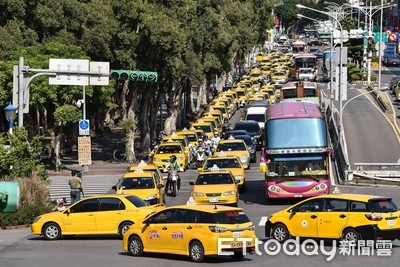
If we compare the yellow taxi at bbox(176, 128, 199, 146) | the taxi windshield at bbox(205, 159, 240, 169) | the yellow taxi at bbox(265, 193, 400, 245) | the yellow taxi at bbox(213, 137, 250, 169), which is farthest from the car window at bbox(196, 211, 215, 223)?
the yellow taxi at bbox(176, 128, 199, 146)

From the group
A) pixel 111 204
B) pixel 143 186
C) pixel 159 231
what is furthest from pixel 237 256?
pixel 143 186

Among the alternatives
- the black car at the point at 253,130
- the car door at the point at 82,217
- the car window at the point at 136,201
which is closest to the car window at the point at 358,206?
the car window at the point at 136,201

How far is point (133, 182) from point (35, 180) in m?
3.53

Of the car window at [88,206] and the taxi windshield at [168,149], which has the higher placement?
the taxi windshield at [168,149]

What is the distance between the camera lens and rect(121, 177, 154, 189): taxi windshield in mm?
35406

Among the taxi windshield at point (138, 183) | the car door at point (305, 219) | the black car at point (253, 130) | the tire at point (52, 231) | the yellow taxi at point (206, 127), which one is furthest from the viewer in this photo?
the yellow taxi at point (206, 127)

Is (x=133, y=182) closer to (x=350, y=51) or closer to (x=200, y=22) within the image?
(x=200, y=22)

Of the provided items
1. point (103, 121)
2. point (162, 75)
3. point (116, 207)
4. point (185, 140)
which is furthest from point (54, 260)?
point (103, 121)

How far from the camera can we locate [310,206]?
2594 centimetres

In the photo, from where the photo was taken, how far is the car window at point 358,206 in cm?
2466

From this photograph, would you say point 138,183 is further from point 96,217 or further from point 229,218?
point 229,218

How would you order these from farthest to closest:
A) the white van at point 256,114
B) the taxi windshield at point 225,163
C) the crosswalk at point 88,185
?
the white van at point 256,114 < the crosswalk at point 88,185 < the taxi windshield at point 225,163

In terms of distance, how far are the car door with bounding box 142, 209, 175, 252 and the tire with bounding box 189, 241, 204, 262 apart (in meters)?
Result: 0.77

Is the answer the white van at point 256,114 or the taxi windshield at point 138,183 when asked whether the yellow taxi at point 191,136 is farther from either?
the taxi windshield at point 138,183
